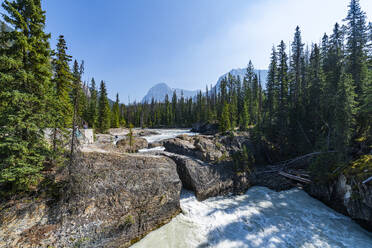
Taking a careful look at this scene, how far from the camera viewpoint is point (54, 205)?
6500 millimetres

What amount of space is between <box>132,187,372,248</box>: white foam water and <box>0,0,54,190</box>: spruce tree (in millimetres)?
6589

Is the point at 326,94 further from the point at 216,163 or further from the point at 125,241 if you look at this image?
the point at 125,241

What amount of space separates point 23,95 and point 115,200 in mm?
6524

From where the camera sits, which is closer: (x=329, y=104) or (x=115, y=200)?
(x=115, y=200)

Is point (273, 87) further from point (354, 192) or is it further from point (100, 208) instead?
point (100, 208)

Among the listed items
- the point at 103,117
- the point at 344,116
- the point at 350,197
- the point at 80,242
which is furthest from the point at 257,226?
the point at 103,117

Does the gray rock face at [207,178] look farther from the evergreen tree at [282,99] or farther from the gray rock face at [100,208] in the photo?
the evergreen tree at [282,99]

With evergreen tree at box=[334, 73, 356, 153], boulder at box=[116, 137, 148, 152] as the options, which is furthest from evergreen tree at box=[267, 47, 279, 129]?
boulder at box=[116, 137, 148, 152]

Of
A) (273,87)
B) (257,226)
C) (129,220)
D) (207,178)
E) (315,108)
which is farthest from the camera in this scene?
(273,87)

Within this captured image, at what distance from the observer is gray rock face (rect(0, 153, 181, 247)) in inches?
227

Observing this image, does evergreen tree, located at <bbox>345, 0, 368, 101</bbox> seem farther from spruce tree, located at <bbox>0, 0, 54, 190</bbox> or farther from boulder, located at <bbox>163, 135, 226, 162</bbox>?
spruce tree, located at <bbox>0, 0, 54, 190</bbox>

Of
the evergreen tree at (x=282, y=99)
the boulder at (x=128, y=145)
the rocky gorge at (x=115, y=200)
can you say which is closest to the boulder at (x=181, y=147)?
the rocky gorge at (x=115, y=200)

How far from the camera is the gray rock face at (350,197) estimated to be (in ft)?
28.1

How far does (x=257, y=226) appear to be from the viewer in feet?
31.3
